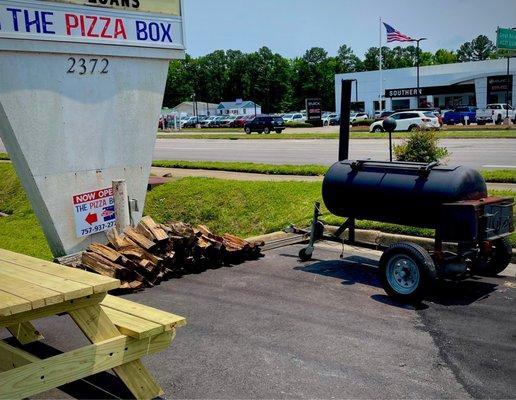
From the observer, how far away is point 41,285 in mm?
4277

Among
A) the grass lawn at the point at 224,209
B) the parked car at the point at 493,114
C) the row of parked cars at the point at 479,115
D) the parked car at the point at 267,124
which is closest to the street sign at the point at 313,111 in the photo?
the row of parked cars at the point at 479,115

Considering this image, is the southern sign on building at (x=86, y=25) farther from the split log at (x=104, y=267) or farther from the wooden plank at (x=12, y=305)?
the wooden plank at (x=12, y=305)

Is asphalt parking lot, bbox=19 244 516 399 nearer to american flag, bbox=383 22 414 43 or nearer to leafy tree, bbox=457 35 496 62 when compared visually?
american flag, bbox=383 22 414 43

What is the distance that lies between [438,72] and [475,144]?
4774 centimetres

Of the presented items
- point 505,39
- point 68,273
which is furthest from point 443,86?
point 68,273

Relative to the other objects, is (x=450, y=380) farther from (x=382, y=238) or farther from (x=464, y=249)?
(x=382, y=238)

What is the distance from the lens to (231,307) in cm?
671

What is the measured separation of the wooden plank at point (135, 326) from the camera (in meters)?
4.43

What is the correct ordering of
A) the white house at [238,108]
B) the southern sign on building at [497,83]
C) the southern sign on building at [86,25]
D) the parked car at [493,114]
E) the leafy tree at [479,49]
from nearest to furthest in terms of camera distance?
the southern sign on building at [86,25]
the parked car at [493,114]
the southern sign on building at [497,83]
the white house at [238,108]
the leafy tree at [479,49]

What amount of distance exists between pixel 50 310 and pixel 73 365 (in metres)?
0.42

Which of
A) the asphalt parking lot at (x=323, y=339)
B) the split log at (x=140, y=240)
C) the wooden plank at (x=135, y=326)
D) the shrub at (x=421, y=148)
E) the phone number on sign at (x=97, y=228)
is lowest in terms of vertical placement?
the asphalt parking lot at (x=323, y=339)

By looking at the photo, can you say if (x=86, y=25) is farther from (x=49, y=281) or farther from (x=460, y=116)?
(x=460, y=116)

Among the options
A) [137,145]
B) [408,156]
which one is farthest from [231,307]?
[408,156]

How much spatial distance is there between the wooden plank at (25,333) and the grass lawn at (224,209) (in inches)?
234
